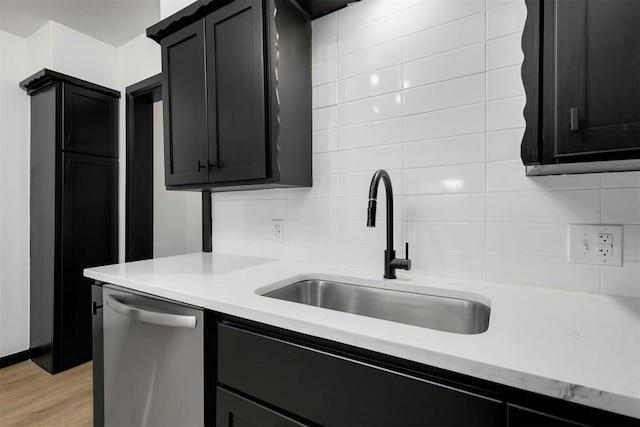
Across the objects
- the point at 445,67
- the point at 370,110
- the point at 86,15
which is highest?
the point at 86,15

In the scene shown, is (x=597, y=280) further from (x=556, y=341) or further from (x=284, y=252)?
(x=284, y=252)

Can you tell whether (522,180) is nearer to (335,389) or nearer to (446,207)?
(446,207)


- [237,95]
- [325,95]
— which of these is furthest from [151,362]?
[325,95]

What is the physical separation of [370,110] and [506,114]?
522 mm

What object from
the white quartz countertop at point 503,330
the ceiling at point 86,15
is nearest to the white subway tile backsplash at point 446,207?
the white quartz countertop at point 503,330

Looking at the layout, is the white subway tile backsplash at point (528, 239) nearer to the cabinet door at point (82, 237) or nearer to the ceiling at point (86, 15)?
the ceiling at point (86, 15)

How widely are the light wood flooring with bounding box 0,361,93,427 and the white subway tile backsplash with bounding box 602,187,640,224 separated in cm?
266

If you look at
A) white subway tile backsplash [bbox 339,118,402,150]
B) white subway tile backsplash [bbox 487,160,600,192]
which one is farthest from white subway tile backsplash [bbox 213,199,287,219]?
white subway tile backsplash [bbox 487,160,600,192]

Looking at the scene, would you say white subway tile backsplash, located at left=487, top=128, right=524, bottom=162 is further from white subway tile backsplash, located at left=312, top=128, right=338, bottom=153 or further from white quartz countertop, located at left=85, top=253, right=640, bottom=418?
white subway tile backsplash, located at left=312, top=128, right=338, bottom=153

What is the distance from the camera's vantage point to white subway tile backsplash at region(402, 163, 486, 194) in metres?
1.13

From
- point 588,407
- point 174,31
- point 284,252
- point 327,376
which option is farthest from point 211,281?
point 174,31

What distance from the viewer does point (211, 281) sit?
1176mm

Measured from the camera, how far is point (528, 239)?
1.05 meters

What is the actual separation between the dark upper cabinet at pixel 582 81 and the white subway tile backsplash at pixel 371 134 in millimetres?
576
